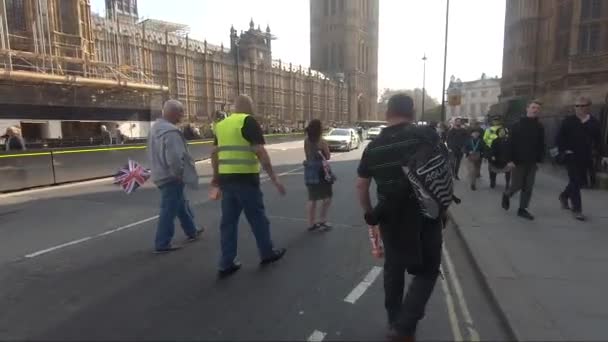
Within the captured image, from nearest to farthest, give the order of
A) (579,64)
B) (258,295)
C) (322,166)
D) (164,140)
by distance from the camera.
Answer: (258,295) < (164,140) < (322,166) < (579,64)

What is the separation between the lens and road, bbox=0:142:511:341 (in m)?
3.33

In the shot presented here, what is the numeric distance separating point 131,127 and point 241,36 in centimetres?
5437

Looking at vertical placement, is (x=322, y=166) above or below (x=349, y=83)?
below

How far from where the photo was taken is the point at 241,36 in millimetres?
81125

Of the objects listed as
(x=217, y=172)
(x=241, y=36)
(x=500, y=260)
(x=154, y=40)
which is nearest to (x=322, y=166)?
(x=217, y=172)

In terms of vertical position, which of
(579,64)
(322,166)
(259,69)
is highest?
(259,69)

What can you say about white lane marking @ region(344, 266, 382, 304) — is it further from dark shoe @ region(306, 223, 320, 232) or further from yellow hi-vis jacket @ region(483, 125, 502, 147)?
yellow hi-vis jacket @ region(483, 125, 502, 147)

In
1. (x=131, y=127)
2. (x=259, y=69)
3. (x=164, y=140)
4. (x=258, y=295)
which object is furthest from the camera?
(x=259, y=69)

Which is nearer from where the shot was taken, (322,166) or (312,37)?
(322,166)

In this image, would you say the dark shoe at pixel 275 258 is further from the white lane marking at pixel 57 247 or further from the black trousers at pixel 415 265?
the white lane marking at pixel 57 247

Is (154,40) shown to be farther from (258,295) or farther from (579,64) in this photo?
(258,295)

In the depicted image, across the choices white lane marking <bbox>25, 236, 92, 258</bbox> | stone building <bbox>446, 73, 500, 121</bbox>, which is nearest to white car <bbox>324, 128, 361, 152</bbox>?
white lane marking <bbox>25, 236, 92, 258</bbox>

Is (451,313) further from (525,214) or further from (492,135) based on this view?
(492,135)

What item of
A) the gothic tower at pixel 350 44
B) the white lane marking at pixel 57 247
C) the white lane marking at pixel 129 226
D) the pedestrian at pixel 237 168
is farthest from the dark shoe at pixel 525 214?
the gothic tower at pixel 350 44
